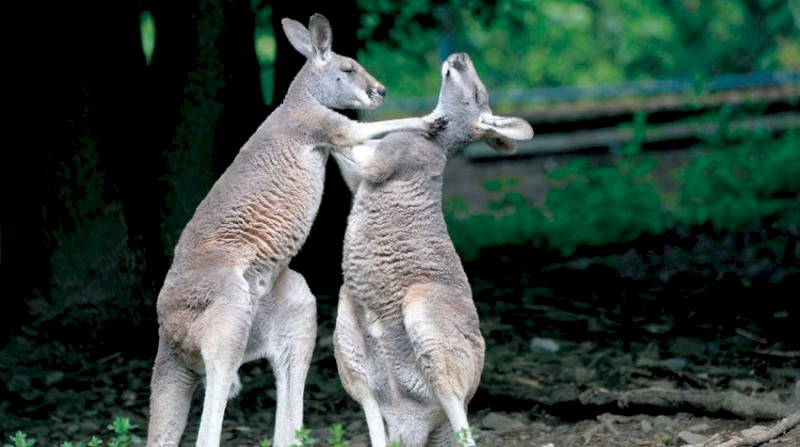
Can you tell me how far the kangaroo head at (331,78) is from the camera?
243 inches

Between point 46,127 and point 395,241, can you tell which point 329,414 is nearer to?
point 395,241

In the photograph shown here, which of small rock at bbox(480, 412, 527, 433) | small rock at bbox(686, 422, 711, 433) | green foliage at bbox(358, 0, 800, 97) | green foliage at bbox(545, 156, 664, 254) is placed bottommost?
small rock at bbox(686, 422, 711, 433)

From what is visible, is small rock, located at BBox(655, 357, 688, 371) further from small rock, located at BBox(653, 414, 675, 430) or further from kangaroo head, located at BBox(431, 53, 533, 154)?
kangaroo head, located at BBox(431, 53, 533, 154)

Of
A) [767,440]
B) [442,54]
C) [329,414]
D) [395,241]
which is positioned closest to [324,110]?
[395,241]

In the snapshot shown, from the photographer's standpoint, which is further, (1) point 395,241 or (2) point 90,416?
(2) point 90,416

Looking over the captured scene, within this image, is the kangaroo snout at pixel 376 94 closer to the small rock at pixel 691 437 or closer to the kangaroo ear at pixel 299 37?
the kangaroo ear at pixel 299 37

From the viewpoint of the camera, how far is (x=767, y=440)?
575 centimetres

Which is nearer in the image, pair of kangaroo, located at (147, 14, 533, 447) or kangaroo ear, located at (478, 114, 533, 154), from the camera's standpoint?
pair of kangaroo, located at (147, 14, 533, 447)

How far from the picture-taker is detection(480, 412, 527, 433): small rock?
6898mm

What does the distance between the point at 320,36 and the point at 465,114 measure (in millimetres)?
800

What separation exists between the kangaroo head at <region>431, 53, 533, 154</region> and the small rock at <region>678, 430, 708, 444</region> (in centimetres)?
166

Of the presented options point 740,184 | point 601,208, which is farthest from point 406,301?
point 740,184

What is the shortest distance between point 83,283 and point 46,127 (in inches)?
37.5

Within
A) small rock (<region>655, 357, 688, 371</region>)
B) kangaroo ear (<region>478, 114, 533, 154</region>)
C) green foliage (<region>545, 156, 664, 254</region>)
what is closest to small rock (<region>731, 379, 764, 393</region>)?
small rock (<region>655, 357, 688, 371</region>)
